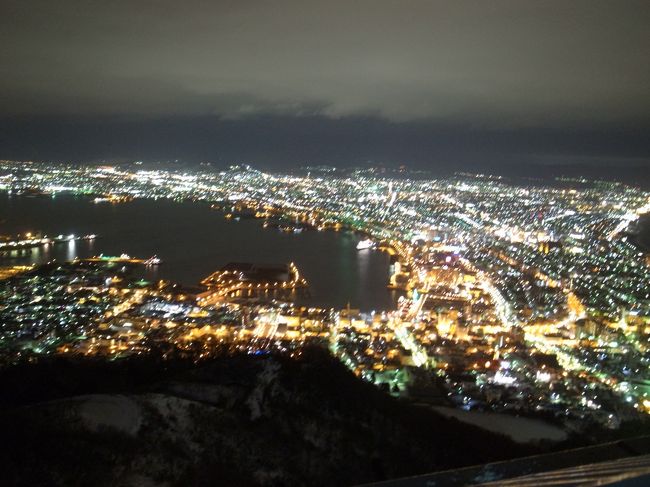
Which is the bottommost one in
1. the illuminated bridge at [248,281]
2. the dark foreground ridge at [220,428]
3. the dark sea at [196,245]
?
the dark sea at [196,245]

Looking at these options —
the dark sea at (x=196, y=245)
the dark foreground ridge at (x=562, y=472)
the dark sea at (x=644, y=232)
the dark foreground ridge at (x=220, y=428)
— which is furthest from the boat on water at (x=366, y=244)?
the dark foreground ridge at (x=562, y=472)

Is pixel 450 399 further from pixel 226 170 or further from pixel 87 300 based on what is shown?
pixel 226 170

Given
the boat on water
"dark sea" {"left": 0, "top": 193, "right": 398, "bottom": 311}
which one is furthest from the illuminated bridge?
the boat on water

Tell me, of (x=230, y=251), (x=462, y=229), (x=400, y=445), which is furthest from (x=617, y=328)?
(x=462, y=229)

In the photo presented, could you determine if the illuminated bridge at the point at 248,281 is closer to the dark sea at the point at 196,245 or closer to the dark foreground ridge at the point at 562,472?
the dark sea at the point at 196,245

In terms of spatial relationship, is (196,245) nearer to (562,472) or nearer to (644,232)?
(644,232)

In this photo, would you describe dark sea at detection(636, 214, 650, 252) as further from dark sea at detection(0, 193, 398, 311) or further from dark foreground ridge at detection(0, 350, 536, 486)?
dark foreground ridge at detection(0, 350, 536, 486)

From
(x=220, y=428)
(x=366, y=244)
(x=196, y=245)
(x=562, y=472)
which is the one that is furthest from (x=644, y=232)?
(x=562, y=472)
